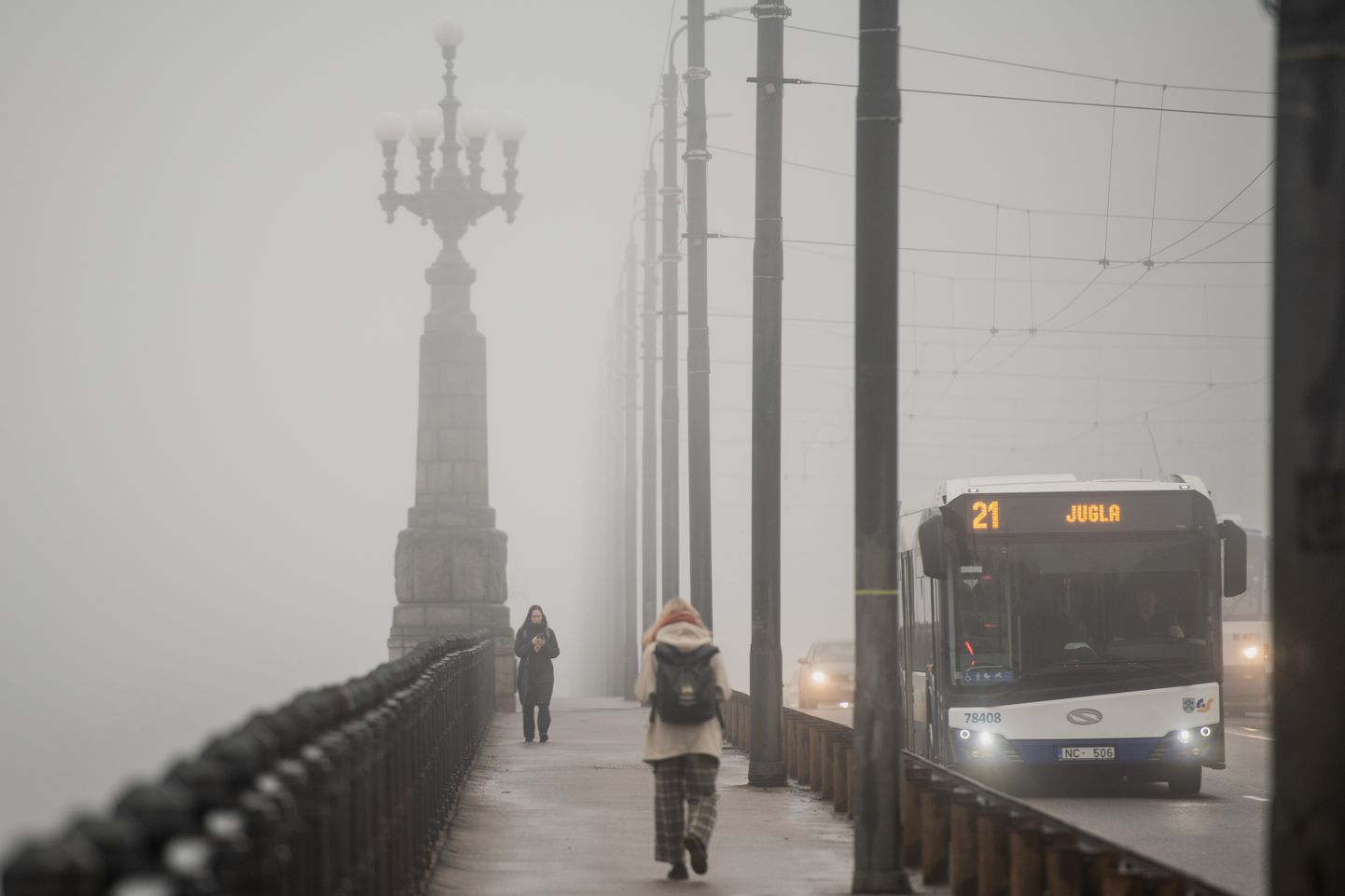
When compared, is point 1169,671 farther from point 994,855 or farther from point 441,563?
point 441,563

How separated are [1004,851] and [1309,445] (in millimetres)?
4918

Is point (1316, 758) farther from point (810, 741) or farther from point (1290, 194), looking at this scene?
point (810, 741)

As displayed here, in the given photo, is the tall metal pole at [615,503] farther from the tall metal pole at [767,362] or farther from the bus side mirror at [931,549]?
the bus side mirror at [931,549]

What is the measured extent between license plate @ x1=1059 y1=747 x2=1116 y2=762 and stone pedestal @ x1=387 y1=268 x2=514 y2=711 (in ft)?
59.2

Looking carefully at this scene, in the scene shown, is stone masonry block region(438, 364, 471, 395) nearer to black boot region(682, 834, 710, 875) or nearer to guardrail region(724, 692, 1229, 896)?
guardrail region(724, 692, 1229, 896)

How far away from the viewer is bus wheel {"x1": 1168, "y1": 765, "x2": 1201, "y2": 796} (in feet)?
66.5

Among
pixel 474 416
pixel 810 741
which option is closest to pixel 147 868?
pixel 810 741

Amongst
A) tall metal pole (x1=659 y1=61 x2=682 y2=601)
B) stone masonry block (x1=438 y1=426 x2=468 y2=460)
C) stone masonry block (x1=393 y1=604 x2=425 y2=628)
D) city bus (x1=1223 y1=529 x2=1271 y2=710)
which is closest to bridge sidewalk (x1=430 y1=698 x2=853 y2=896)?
stone masonry block (x1=393 y1=604 x2=425 y2=628)

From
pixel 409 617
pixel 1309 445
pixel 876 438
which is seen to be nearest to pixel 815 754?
pixel 876 438

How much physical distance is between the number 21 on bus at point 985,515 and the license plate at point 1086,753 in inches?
86.5

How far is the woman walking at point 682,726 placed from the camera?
12703 mm

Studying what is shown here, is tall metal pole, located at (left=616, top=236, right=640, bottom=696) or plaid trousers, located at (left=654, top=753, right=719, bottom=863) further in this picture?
tall metal pole, located at (left=616, top=236, right=640, bottom=696)

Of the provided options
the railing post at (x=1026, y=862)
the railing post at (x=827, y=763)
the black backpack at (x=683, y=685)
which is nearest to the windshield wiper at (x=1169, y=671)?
the railing post at (x=827, y=763)

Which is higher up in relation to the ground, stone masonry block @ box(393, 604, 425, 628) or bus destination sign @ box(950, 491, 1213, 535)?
A: bus destination sign @ box(950, 491, 1213, 535)
